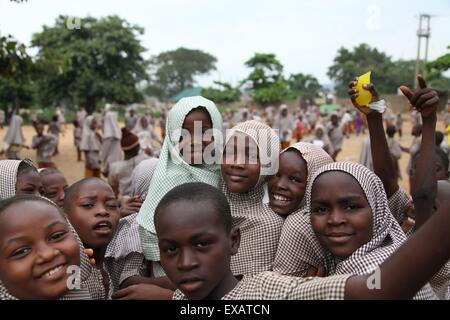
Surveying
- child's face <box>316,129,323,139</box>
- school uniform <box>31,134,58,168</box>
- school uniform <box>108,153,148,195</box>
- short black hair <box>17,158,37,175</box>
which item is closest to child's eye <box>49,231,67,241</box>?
short black hair <box>17,158,37,175</box>

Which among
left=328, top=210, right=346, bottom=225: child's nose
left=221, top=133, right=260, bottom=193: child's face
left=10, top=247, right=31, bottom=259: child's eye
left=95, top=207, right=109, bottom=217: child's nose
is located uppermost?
left=221, top=133, right=260, bottom=193: child's face

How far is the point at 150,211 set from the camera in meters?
2.45

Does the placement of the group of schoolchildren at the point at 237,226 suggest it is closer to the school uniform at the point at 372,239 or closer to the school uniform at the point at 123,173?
the school uniform at the point at 372,239

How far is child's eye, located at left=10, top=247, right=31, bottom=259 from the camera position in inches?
61.3

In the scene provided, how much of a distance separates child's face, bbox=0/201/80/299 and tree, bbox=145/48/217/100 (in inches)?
2690

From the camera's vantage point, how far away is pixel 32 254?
5.13 ft

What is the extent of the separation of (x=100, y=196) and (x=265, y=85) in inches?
1412

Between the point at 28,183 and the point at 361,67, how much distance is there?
2135 inches

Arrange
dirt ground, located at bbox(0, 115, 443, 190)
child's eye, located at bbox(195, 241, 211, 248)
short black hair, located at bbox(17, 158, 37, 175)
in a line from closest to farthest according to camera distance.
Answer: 1. child's eye, located at bbox(195, 241, 211, 248)
2. short black hair, located at bbox(17, 158, 37, 175)
3. dirt ground, located at bbox(0, 115, 443, 190)

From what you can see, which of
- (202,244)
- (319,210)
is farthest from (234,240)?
(319,210)

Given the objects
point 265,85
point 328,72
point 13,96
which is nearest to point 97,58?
point 13,96

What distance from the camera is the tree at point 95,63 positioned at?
76.9 ft

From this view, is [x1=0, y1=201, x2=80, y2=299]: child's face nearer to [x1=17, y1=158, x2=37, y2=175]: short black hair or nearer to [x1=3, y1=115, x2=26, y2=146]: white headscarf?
[x1=17, y1=158, x2=37, y2=175]: short black hair

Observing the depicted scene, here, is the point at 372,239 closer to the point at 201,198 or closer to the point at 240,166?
the point at 201,198
